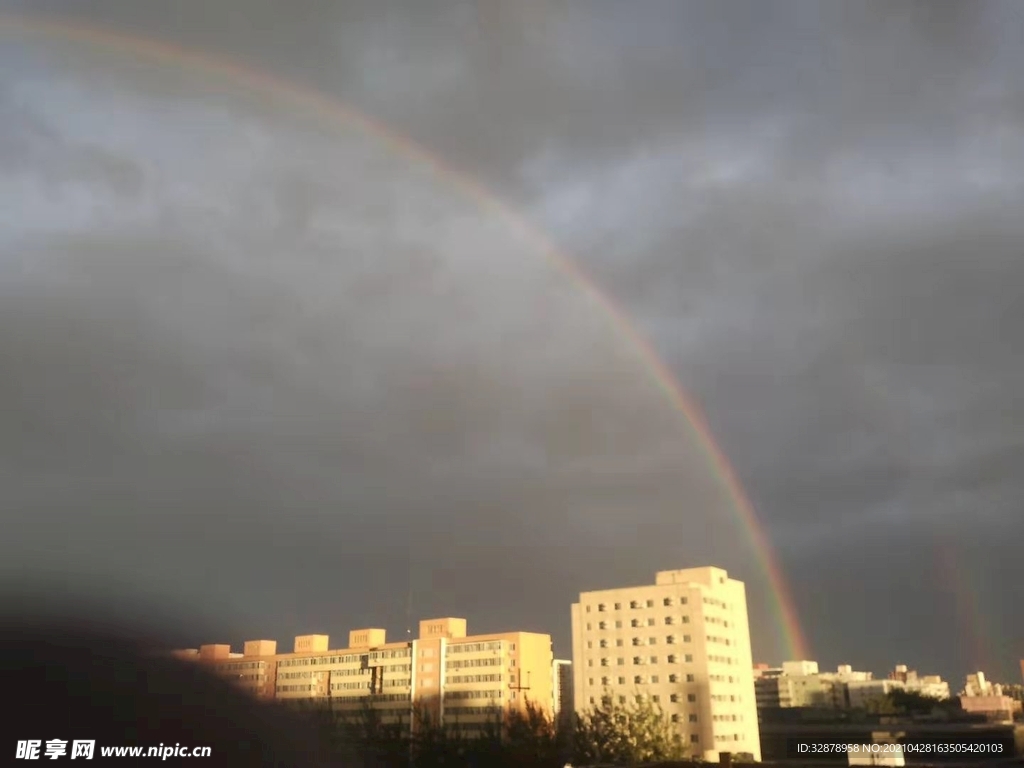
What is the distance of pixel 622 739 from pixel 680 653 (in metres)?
29.1

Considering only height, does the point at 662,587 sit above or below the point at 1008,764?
above

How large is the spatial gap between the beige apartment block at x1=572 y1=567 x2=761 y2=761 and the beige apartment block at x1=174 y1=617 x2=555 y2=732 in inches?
463

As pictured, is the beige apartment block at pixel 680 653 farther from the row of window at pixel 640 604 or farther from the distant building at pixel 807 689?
the distant building at pixel 807 689

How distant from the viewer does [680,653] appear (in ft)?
298

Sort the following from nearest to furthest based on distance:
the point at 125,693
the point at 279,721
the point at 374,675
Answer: the point at 125,693
the point at 279,721
the point at 374,675

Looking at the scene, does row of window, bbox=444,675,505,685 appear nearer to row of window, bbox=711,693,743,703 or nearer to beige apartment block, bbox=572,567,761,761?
beige apartment block, bbox=572,567,761,761

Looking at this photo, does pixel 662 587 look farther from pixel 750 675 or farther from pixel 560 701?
pixel 560 701

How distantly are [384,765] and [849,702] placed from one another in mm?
143618

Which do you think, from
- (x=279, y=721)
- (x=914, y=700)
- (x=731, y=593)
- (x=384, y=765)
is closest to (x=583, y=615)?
(x=731, y=593)

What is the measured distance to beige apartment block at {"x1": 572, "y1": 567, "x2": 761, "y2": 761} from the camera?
289ft

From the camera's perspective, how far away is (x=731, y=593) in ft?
322

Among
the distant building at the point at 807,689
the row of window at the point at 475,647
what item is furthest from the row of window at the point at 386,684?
the distant building at the point at 807,689

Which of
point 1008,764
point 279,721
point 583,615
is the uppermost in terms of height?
point 583,615

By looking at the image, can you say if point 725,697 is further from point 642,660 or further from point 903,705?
point 903,705
